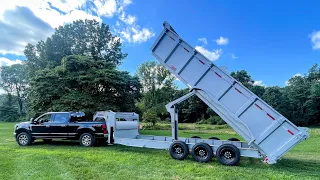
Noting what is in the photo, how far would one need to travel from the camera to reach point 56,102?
52.3 ft

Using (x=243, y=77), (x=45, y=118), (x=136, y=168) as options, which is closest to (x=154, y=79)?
(x=243, y=77)

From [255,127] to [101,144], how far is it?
7.73m

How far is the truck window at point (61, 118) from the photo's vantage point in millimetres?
11961

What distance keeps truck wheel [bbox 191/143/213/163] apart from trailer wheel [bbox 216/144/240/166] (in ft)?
1.01

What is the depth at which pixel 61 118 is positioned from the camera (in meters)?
12.0

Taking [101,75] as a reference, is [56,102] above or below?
below

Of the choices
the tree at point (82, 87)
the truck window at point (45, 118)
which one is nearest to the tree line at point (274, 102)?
the tree at point (82, 87)

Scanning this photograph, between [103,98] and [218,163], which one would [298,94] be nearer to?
[103,98]

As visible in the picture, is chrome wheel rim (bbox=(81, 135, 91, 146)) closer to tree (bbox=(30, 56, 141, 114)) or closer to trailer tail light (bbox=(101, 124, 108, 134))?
trailer tail light (bbox=(101, 124, 108, 134))

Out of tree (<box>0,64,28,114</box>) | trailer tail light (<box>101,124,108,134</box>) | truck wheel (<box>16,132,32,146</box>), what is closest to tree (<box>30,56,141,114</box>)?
truck wheel (<box>16,132,32,146</box>)

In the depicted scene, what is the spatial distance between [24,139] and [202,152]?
9.12m

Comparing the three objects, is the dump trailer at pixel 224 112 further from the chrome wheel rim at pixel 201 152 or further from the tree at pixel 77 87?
the tree at pixel 77 87

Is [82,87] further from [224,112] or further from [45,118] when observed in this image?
[224,112]

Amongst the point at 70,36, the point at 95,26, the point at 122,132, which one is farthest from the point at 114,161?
the point at 95,26
